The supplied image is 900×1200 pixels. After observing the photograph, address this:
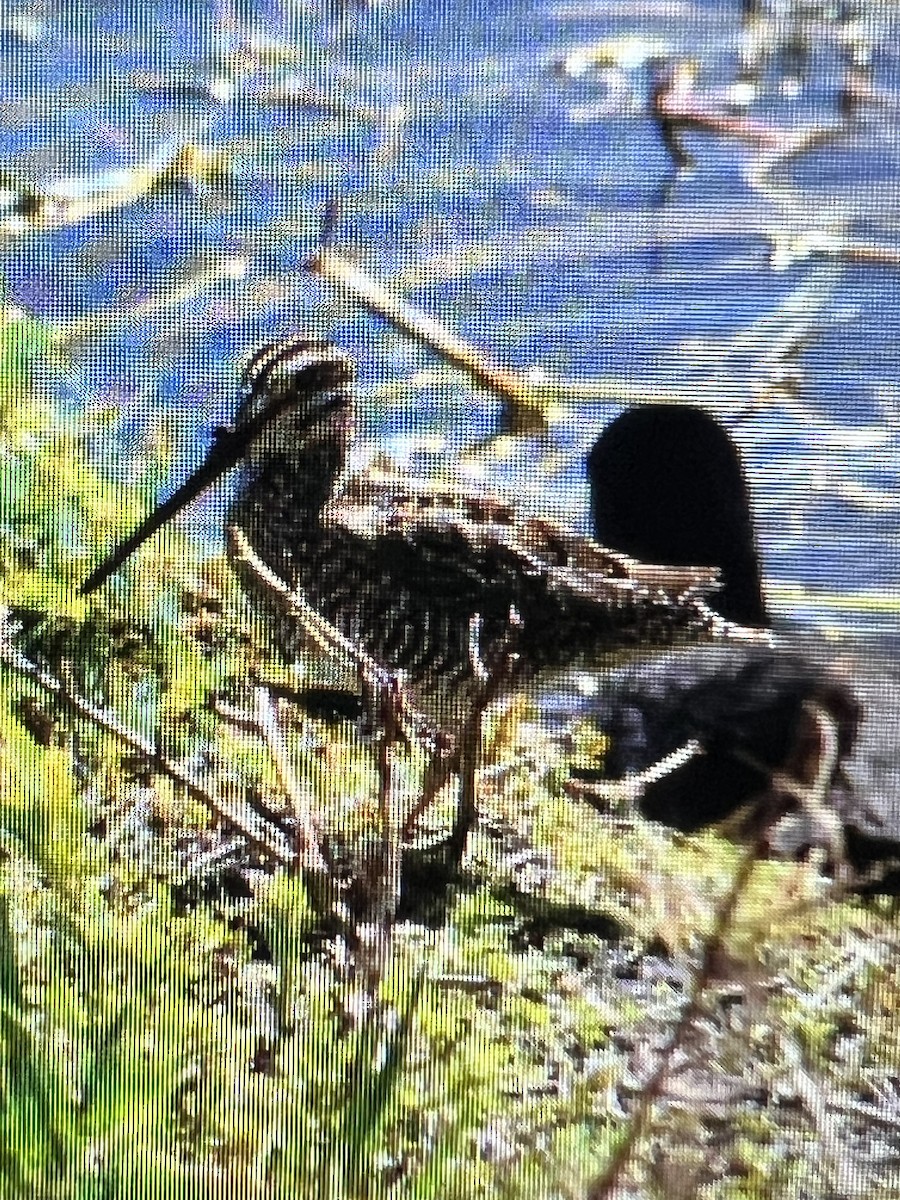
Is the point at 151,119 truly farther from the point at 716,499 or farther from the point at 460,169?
the point at 716,499

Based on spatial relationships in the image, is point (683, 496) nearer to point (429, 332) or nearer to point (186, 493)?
point (429, 332)

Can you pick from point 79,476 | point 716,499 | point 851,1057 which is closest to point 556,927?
point 851,1057

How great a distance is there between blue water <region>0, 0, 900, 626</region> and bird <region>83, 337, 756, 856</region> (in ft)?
0.09

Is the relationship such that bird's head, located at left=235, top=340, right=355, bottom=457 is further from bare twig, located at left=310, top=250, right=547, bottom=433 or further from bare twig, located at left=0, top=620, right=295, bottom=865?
bare twig, located at left=0, top=620, right=295, bottom=865

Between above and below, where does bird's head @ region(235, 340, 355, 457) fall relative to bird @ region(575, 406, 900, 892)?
above

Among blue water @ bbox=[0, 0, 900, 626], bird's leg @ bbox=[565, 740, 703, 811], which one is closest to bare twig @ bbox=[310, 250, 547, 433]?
blue water @ bbox=[0, 0, 900, 626]

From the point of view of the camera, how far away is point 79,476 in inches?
29.8

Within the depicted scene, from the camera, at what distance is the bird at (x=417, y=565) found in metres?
0.74

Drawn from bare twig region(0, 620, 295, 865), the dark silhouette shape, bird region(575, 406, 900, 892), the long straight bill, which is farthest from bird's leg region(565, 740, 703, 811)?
the long straight bill

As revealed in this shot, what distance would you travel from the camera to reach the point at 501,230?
74 cm

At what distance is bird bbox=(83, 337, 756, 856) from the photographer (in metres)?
0.74

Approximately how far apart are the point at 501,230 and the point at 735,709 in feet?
1.35

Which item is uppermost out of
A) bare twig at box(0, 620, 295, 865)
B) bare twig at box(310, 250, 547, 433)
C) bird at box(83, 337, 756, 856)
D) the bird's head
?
bare twig at box(310, 250, 547, 433)

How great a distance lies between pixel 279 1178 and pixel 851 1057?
460 millimetres
